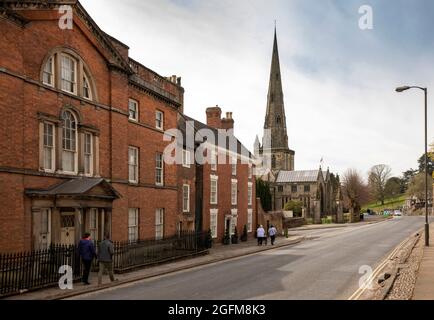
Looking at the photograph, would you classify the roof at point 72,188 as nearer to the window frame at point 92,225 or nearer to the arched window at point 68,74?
the window frame at point 92,225

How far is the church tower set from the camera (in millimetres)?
118688

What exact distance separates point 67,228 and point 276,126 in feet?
338

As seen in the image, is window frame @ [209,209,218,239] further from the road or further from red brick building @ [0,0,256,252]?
the road

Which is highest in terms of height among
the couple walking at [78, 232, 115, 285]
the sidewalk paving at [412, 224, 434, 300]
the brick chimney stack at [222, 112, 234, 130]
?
the brick chimney stack at [222, 112, 234, 130]

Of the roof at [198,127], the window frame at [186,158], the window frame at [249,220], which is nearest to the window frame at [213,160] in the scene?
the roof at [198,127]

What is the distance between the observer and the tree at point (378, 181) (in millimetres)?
161125

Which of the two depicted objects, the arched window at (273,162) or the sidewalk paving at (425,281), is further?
the arched window at (273,162)

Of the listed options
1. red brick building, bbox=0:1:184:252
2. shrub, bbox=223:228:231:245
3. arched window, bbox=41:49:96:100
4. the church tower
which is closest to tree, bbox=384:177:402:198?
the church tower

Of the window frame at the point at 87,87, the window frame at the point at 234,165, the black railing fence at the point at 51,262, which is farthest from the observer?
the window frame at the point at 234,165

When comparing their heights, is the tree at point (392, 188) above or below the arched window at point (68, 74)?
below

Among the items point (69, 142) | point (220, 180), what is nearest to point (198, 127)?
point (220, 180)

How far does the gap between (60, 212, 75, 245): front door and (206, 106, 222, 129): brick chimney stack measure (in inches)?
1115

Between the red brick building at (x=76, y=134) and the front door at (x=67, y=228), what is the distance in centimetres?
4
